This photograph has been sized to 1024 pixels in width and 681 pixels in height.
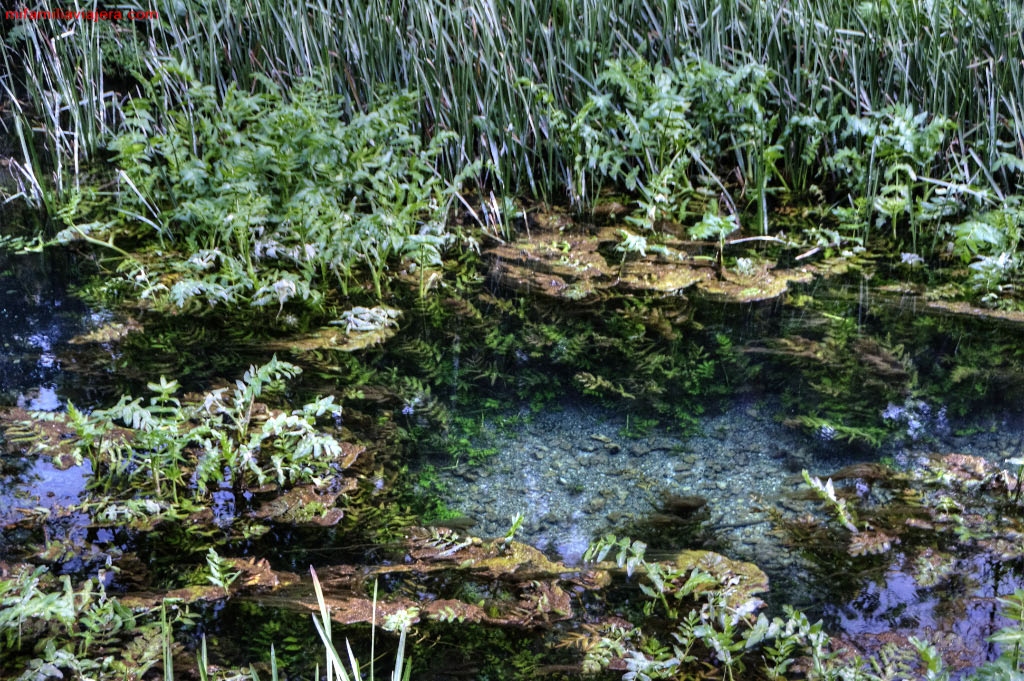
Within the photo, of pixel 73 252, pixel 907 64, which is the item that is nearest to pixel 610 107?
pixel 907 64

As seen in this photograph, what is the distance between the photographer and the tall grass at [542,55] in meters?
4.37

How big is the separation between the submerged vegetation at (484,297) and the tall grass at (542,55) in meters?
0.03

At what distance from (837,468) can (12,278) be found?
3.52 m

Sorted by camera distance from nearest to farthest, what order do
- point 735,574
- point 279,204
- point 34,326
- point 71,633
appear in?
A: point 71,633, point 735,574, point 34,326, point 279,204

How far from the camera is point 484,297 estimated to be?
3771 millimetres

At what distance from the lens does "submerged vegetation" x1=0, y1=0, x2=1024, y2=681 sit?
188cm

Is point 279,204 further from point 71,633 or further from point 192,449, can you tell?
point 71,633

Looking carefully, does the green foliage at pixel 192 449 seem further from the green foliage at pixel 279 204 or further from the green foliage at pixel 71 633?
the green foliage at pixel 279 204

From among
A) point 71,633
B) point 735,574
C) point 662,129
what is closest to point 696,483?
point 735,574

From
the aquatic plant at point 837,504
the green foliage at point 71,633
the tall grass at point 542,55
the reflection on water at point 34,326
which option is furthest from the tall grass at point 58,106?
the aquatic plant at point 837,504

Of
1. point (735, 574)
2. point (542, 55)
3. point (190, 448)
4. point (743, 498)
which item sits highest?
point (542, 55)

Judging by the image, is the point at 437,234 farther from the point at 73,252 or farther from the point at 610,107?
the point at 73,252

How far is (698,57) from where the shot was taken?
461cm

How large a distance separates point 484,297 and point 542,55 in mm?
1797
